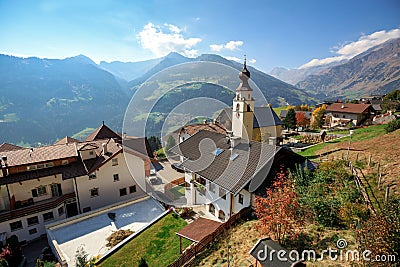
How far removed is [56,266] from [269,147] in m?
18.4

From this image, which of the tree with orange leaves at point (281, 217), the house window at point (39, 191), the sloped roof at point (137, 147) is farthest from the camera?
the sloped roof at point (137, 147)

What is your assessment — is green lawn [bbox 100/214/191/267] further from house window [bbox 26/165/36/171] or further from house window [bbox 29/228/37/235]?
house window [bbox 26/165/36/171]

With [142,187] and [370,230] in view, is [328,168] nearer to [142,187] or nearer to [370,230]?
[370,230]

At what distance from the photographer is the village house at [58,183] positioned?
60.4 feet

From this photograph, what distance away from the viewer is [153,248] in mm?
14625

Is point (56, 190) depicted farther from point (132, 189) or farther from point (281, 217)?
point (281, 217)

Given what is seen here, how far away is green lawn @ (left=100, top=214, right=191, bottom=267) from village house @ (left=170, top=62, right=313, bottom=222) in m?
3.35

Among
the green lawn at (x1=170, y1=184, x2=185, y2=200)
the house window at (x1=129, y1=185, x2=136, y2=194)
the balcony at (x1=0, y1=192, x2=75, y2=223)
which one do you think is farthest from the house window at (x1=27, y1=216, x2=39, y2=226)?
the green lawn at (x1=170, y1=184, x2=185, y2=200)

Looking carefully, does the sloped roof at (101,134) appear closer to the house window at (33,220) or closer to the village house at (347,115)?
the house window at (33,220)

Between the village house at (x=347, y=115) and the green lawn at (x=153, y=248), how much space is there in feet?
175

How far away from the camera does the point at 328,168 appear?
575 inches

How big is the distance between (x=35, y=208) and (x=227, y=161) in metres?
18.5

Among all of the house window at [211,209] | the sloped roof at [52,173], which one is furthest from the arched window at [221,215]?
the sloped roof at [52,173]

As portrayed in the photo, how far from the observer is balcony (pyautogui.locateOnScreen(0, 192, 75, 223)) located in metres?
17.7
